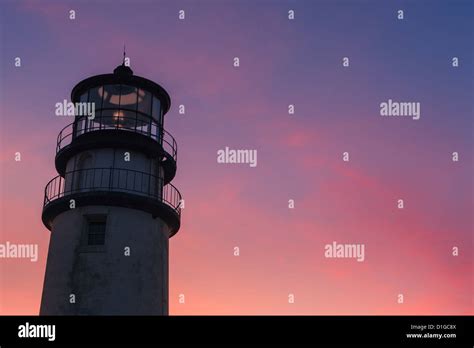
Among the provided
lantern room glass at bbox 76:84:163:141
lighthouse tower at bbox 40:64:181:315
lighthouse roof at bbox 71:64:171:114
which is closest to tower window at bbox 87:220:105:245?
lighthouse tower at bbox 40:64:181:315

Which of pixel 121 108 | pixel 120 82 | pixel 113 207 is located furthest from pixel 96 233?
pixel 120 82

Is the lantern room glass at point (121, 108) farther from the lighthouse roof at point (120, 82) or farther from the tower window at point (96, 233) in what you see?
the tower window at point (96, 233)

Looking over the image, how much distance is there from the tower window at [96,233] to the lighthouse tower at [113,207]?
43 mm

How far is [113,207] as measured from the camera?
23891 mm

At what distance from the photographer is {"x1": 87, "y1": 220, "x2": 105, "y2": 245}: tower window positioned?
23688mm

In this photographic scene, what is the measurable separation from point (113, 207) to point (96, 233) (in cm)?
134

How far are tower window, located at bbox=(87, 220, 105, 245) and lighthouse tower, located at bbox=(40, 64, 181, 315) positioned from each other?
0.14 feet

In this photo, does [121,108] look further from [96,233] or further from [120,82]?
[96,233]

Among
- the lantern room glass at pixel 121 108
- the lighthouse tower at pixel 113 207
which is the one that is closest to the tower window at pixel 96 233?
the lighthouse tower at pixel 113 207

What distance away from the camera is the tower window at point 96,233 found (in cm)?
2369
